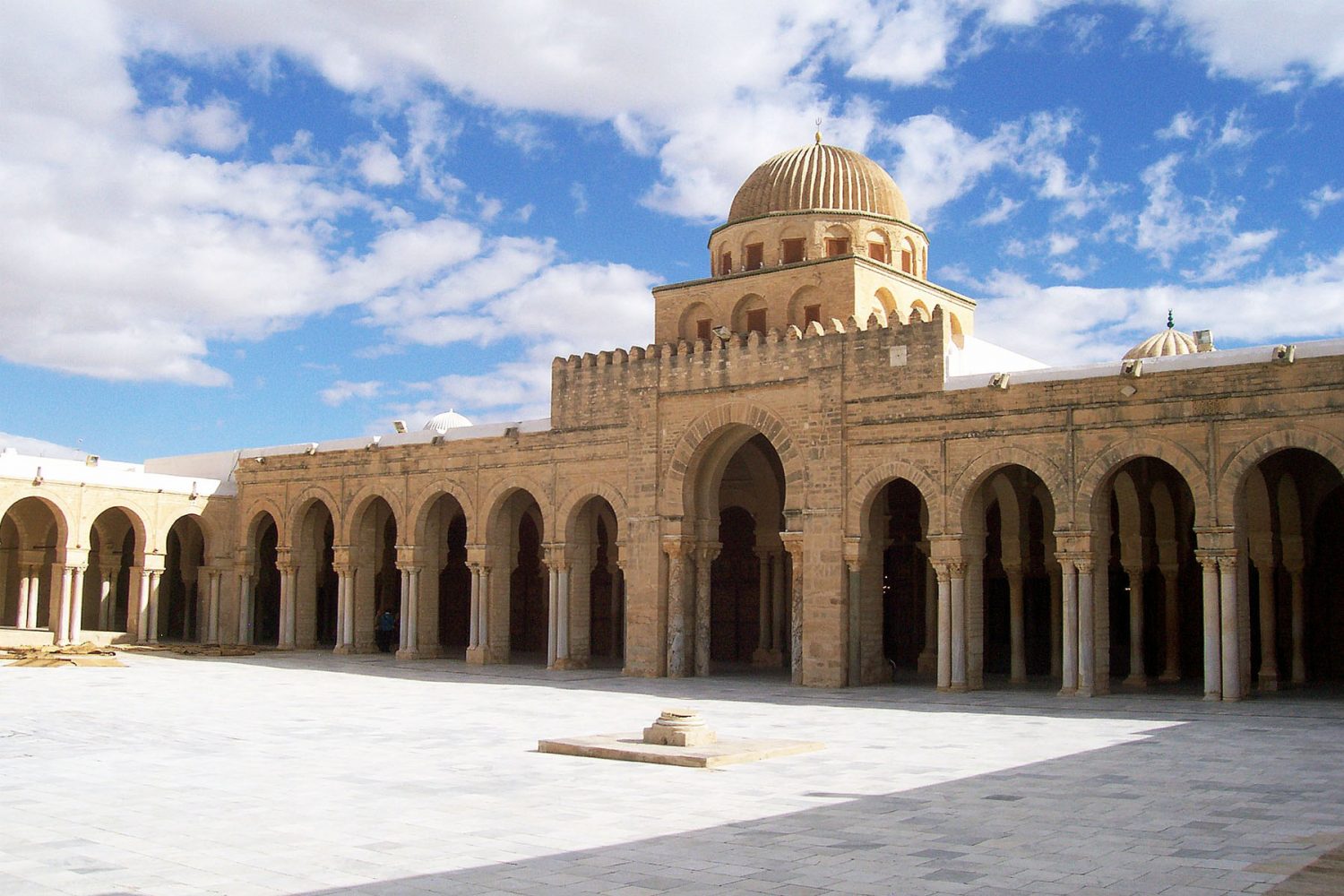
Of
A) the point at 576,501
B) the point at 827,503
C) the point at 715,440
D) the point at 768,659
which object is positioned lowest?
the point at 768,659

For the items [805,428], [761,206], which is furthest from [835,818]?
[761,206]

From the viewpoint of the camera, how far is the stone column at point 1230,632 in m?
16.4

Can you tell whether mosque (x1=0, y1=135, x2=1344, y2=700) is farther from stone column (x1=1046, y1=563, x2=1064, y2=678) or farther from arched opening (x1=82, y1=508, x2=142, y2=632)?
arched opening (x1=82, y1=508, x2=142, y2=632)

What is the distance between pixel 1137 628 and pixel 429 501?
14.1 m

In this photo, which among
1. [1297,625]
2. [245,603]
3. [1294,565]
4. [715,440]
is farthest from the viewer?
[245,603]

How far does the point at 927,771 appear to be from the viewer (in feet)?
35.3

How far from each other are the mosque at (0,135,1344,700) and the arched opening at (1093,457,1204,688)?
0.06 m

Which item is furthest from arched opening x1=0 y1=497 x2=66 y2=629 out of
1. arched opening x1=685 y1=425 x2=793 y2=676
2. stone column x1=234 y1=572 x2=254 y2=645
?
arched opening x1=685 y1=425 x2=793 y2=676

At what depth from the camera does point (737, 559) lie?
27.4 m

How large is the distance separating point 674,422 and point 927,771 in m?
12.1

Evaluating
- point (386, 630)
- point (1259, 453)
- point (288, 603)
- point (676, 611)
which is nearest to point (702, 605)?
point (676, 611)

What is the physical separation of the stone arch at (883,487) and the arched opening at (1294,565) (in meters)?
4.30

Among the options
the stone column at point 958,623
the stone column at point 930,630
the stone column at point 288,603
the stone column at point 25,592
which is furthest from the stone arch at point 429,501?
the stone column at point 25,592

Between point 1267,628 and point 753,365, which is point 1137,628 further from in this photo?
point 753,365
